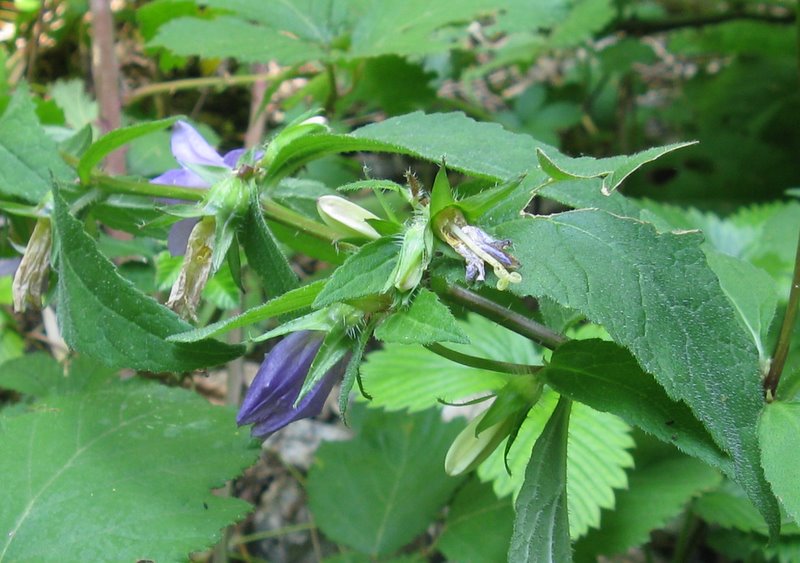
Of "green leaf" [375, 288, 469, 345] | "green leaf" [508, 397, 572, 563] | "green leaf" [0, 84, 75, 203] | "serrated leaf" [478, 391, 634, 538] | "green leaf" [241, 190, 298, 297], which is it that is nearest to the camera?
"green leaf" [375, 288, 469, 345]

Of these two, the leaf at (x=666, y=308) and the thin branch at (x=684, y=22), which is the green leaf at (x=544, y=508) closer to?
the leaf at (x=666, y=308)

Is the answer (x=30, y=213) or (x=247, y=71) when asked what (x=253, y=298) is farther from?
(x=247, y=71)

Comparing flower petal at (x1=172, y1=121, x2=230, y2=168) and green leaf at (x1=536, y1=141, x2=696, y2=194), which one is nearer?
green leaf at (x1=536, y1=141, x2=696, y2=194)

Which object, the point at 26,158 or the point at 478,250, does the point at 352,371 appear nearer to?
the point at 478,250

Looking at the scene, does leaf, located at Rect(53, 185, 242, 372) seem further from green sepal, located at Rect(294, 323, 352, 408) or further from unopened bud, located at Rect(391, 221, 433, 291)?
unopened bud, located at Rect(391, 221, 433, 291)

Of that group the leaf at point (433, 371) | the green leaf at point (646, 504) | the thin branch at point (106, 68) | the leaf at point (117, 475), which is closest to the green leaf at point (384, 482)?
the leaf at point (433, 371)

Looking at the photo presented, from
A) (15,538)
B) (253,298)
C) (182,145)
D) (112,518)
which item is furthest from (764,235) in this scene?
(15,538)

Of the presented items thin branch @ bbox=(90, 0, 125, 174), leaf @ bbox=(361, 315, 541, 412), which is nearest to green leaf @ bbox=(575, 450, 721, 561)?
leaf @ bbox=(361, 315, 541, 412)

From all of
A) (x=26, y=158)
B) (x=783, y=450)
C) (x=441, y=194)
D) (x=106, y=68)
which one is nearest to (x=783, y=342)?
(x=783, y=450)
